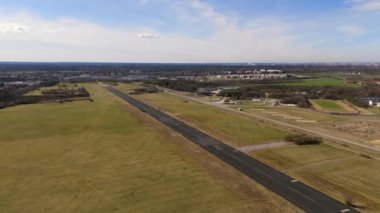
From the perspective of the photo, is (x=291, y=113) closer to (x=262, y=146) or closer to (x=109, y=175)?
(x=262, y=146)

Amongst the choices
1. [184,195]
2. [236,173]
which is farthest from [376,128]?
[184,195]

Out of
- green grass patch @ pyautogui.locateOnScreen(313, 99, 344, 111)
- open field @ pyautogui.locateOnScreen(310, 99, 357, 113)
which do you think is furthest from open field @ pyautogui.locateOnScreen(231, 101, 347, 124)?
green grass patch @ pyautogui.locateOnScreen(313, 99, 344, 111)

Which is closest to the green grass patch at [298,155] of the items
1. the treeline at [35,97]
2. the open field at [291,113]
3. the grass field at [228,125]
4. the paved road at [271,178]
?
the paved road at [271,178]

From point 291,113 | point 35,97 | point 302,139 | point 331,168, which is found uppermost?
point 302,139

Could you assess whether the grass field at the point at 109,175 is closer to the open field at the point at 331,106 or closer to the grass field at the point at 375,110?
the open field at the point at 331,106

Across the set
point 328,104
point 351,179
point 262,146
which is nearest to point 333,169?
point 351,179

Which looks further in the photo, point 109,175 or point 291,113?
point 291,113

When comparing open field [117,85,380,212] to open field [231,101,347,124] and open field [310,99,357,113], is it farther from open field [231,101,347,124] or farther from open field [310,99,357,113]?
open field [310,99,357,113]
